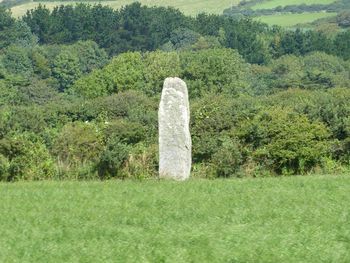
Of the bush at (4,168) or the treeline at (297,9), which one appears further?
the treeline at (297,9)

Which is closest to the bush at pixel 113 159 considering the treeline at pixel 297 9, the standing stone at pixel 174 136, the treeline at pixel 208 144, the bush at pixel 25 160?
the treeline at pixel 208 144

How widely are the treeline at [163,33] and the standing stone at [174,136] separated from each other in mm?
101873

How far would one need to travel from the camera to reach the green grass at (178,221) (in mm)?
13047

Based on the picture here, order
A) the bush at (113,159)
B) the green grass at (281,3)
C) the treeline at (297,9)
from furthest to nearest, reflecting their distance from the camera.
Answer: the green grass at (281,3) < the treeline at (297,9) < the bush at (113,159)

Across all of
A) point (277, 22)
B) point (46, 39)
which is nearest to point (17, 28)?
point (46, 39)

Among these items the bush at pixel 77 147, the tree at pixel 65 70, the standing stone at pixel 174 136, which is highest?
the standing stone at pixel 174 136

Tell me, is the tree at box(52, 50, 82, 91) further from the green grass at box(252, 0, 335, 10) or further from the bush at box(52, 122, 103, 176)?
the bush at box(52, 122, 103, 176)

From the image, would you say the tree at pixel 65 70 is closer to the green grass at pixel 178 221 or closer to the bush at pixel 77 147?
the bush at pixel 77 147

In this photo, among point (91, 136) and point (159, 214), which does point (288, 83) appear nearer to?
point (91, 136)

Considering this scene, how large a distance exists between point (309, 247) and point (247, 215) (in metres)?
2.88

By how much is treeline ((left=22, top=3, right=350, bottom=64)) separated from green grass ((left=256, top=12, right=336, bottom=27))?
590 inches

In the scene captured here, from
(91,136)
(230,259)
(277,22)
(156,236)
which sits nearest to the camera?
(230,259)

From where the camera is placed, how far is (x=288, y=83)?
86000mm

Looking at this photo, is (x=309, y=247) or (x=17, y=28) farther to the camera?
(x=17, y=28)
